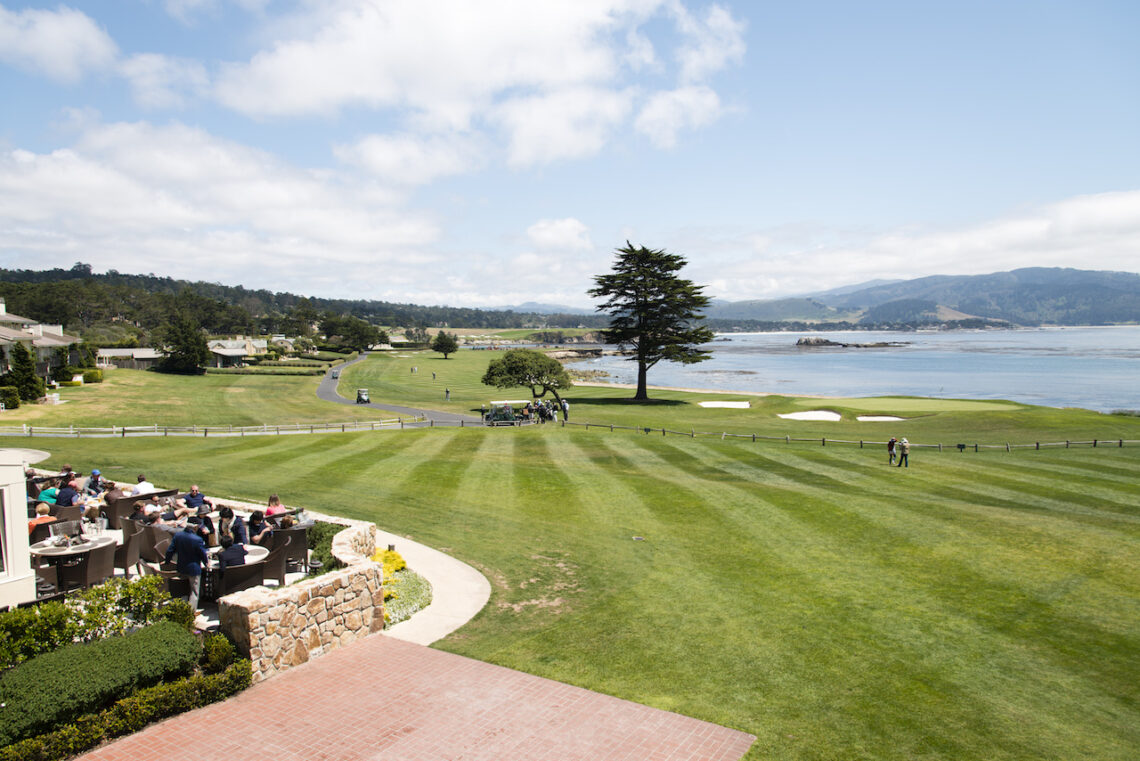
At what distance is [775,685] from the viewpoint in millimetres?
8883

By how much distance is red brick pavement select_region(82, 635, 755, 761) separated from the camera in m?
7.16

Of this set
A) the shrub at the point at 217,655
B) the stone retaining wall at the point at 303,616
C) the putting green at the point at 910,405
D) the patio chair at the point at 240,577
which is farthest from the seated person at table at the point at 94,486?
the putting green at the point at 910,405

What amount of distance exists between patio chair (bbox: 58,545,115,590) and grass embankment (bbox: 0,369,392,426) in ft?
122

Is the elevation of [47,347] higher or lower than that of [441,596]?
higher

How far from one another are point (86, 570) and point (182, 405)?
54623 mm

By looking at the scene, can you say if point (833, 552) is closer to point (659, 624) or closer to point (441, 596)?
point (659, 624)

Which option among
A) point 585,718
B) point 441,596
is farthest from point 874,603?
point 441,596

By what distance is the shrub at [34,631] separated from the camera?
772 cm

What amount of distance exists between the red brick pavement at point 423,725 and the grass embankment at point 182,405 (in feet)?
137

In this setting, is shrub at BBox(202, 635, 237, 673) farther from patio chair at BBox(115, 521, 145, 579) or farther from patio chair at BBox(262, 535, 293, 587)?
patio chair at BBox(115, 521, 145, 579)

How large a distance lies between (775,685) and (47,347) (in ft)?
250

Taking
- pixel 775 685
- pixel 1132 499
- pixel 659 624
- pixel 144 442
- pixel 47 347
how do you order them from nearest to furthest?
pixel 775 685 < pixel 659 624 < pixel 1132 499 < pixel 144 442 < pixel 47 347

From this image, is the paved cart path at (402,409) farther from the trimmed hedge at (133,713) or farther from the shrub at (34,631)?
Answer: the trimmed hedge at (133,713)

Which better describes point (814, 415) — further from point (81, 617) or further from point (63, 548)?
point (81, 617)
